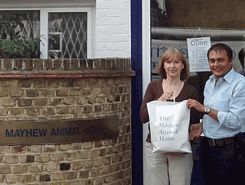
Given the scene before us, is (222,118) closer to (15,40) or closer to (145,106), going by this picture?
(145,106)

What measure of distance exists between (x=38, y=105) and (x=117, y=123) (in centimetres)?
86

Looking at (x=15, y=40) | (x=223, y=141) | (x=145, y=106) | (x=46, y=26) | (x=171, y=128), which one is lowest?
(x=223, y=141)

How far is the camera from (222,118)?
11.2 ft

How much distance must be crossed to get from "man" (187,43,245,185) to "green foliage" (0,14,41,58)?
7.42 ft

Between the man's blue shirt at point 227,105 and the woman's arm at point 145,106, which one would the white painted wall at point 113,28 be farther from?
the man's blue shirt at point 227,105

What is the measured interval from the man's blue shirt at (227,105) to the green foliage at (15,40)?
2.31 m

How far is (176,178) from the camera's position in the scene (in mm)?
3775

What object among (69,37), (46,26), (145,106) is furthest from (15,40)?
(145,106)

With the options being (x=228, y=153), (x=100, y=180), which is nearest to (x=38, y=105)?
(x=100, y=180)

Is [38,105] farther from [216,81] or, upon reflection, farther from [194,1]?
[194,1]

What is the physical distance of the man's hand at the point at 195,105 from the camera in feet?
11.5

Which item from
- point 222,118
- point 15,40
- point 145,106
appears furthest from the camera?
point 15,40

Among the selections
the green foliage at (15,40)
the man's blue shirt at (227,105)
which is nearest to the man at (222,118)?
the man's blue shirt at (227,105)

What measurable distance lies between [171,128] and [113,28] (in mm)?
1824
